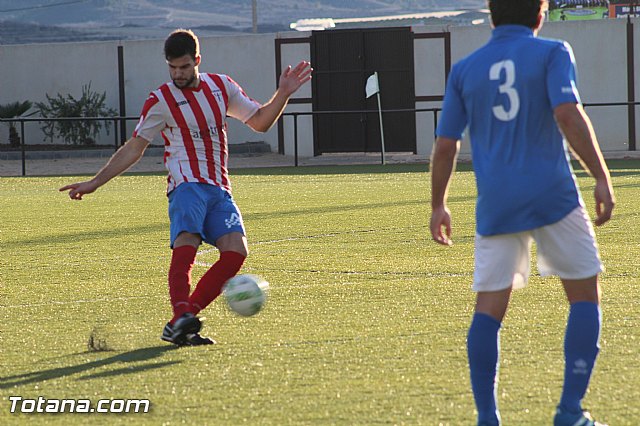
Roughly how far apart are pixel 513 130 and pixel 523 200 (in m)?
0.25

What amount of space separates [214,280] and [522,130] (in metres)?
2.75

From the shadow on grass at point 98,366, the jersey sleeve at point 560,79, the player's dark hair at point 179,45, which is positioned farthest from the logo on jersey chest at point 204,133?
the jersey sleeve at point 560,79

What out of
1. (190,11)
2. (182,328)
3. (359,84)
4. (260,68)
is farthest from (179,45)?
(190,11)

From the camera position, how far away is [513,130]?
447 centimetres

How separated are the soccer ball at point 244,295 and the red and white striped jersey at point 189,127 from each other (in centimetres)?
58

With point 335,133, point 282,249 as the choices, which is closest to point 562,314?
point 282,249

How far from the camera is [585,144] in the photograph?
4.44 metres

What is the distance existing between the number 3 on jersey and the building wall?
27.2 m

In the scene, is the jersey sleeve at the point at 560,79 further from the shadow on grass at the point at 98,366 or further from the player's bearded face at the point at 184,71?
the player's bearded face at the point at 184,71

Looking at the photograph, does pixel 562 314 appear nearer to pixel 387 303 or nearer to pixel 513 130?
pixel 387 303

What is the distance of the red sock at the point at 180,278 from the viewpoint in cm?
666

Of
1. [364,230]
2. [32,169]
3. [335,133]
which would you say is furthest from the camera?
[335,133]

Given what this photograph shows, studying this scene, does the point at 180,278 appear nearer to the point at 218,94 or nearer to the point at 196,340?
the point at 196,340

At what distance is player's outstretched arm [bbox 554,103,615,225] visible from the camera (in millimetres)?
4387
